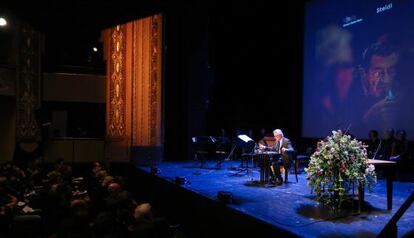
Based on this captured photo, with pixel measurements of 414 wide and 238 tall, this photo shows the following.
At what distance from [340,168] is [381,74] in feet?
17.1

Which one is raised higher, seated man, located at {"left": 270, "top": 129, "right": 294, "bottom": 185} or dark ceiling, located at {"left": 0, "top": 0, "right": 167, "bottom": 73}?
dark ceiling, located at {"left": 0, "top": 0, "right": 167, "bottom": 73}

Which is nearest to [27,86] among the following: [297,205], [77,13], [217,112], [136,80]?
[136,80]

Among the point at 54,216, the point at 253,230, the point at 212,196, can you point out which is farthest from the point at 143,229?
the point at 212,196

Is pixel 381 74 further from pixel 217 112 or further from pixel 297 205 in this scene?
pixel 217 112

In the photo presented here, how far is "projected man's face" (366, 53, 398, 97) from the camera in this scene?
952cm

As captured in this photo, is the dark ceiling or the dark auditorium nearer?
the dark ceiling

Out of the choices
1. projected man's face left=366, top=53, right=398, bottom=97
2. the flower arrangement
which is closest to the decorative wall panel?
the flower arrangement

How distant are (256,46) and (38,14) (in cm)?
1075

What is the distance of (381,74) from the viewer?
978 centimetres

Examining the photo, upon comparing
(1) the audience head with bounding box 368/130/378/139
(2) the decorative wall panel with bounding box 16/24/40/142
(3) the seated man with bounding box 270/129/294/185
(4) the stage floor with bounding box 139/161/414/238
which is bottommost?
(4) the stage floor with bounding box 139/161/414/238

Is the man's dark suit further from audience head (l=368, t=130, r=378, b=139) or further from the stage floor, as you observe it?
audience head (l=368, t=130, r=378, b=139)

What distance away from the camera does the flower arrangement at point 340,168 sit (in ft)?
17.8

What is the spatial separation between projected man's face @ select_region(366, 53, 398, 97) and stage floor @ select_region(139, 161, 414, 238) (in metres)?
2.20

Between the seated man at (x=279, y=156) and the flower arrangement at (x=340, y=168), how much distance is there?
7.62ft
